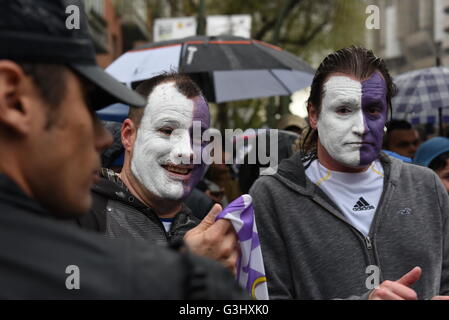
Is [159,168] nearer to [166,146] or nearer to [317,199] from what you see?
[166,146]

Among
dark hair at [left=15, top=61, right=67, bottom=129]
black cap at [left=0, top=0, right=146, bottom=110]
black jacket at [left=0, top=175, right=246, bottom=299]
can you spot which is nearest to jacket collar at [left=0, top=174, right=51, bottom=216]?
black jacket at [left=0, top=175, right=246, bottom=299]

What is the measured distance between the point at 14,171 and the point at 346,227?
1848 mm

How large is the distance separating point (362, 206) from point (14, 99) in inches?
77.4

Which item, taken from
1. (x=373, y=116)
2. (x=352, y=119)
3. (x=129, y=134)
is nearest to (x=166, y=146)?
(x=129, y=134)

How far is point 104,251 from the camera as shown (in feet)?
4.01

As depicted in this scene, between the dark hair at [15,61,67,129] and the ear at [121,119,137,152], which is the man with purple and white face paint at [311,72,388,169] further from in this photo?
the dark hair at [15,61,67,129]

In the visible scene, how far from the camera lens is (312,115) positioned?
3252mm

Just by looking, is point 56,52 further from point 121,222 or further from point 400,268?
point 400,268

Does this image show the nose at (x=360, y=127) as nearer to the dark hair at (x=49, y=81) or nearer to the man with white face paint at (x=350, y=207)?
the man with white face paint at (x=350, y=207)

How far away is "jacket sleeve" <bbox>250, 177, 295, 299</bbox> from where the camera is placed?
280 centimetres

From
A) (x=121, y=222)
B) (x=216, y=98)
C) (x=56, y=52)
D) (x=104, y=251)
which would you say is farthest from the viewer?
(x=216, y=98)

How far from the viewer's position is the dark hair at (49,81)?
1319 millimetres

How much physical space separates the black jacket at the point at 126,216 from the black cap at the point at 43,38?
4.47 feet
